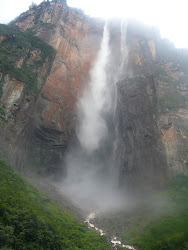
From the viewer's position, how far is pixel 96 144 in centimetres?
3925

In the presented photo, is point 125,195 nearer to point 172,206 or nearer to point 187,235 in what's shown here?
point 172,206

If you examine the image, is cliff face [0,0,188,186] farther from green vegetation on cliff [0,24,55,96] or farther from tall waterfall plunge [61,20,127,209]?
tall waterfall plunge [61,20,127,209]

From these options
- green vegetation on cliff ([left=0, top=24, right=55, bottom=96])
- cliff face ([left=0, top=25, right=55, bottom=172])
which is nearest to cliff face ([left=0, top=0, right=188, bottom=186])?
cliff face ([left=0, top=25, right=55, bottom=172])

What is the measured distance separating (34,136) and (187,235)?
27.7 meters

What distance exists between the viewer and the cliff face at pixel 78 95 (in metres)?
25.8

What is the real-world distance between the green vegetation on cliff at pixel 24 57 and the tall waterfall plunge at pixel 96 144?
12071mm

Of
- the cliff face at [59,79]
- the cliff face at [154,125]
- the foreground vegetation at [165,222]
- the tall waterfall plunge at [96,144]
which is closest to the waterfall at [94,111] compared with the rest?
the tall waterfall plunge at [96,144]

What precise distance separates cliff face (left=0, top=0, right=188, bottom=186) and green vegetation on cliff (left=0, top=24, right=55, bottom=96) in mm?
284

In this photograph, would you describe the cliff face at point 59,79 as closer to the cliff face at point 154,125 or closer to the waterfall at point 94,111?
the waterfall at point 94,111

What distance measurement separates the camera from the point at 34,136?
110ft

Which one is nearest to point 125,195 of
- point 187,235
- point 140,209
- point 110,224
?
point 140,209

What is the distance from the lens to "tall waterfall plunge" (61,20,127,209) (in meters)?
33.7

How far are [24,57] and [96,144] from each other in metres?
21.0

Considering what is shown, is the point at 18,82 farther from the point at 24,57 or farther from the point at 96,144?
the point at 96,144
